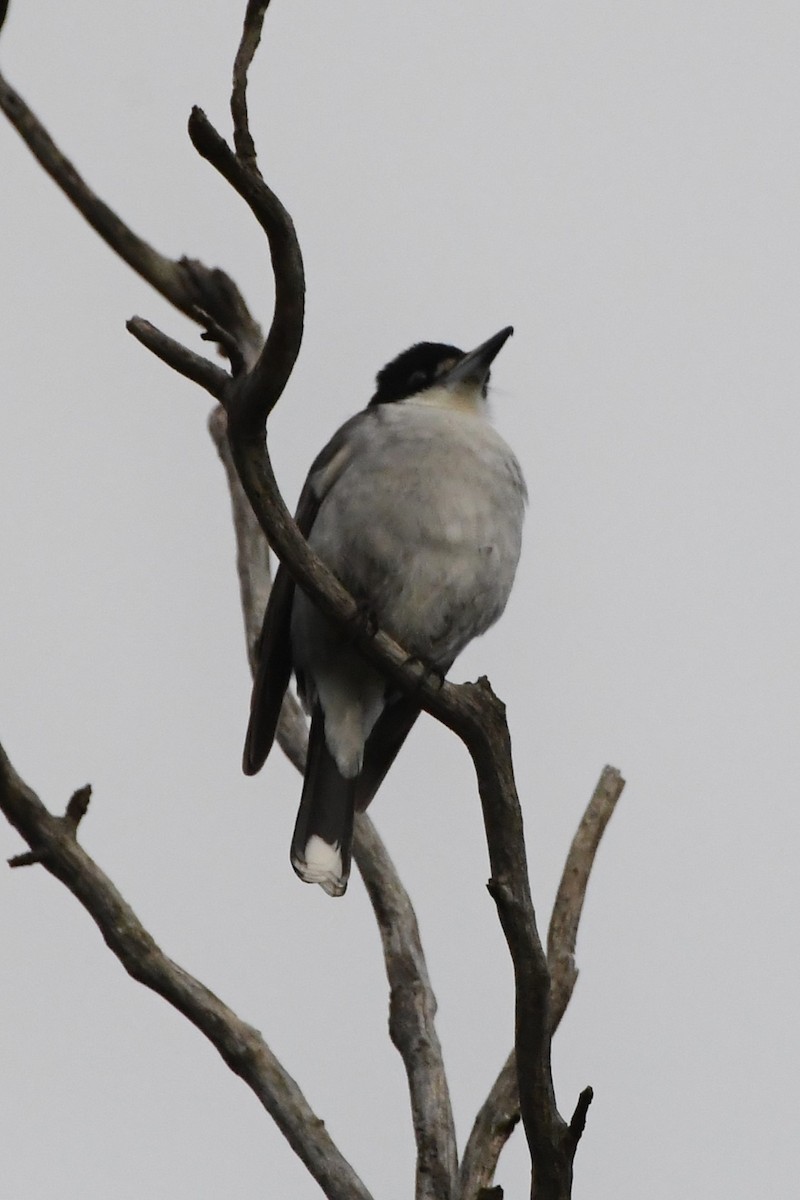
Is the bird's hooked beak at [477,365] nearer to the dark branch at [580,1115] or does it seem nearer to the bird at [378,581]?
the bird at [378,581]

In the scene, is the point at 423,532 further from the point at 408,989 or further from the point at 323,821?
the point at 408,989

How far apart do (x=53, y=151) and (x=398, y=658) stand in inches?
102

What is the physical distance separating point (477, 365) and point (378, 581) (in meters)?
1.09

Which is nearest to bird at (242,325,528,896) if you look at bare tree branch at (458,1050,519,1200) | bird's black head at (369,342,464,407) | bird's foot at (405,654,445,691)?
bird's black head at (369,342,464,407)

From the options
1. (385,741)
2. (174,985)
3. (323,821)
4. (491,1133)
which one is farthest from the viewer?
(385,741)

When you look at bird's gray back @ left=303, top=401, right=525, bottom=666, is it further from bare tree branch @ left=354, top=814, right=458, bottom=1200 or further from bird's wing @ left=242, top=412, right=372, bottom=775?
bare tree branch @ left=354, top=814, right=458, bottom=1200

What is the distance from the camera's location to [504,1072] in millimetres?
4266

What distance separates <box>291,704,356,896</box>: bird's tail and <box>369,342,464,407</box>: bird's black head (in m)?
1.26

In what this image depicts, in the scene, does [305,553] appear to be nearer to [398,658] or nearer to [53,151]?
[398,658]

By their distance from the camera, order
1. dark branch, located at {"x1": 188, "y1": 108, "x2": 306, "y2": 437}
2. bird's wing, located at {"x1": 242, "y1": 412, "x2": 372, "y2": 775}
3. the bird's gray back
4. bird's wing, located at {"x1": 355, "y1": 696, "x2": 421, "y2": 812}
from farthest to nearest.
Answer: bird's wing, located at {"x1": 355, "y1": 696, "x2": 421, "y2": 812}, bird's wing, located at {"x1": 242, "y1": 412, "x2": 372, "y2": 775}, the bird's gray back, dark branch, located at {"x1": 188, "y1": 108, "x2": 306, "y2": 437}

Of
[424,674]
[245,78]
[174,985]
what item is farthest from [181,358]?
[174,985]

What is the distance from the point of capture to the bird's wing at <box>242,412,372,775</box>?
200 inches

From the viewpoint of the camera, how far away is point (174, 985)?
3.92m

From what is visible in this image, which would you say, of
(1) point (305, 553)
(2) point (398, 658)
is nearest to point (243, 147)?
(1) point (305, 553)
